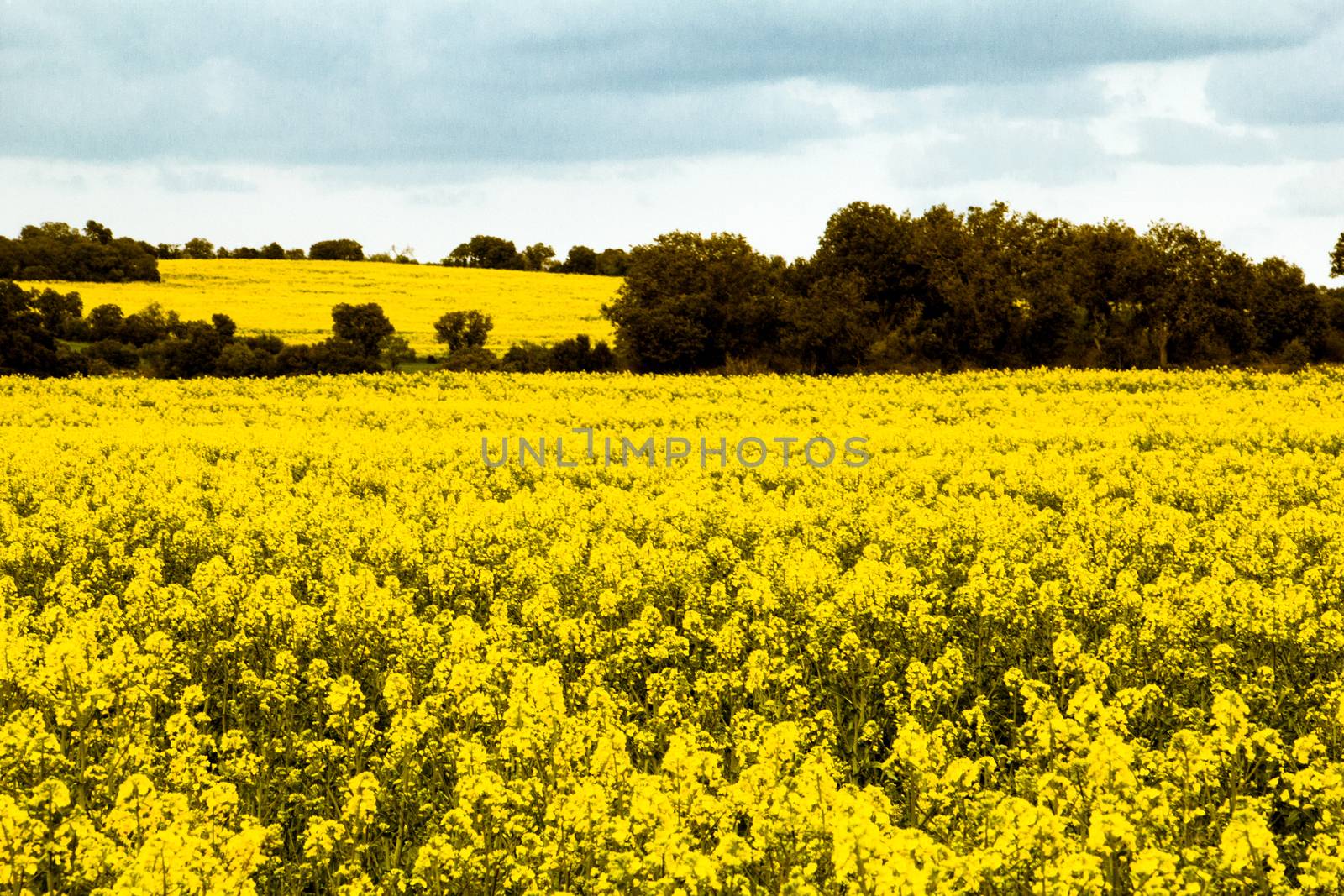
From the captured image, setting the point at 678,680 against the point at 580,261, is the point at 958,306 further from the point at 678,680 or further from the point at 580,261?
the point at 580,261

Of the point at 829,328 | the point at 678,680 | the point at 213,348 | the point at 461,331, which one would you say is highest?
the point at 829,328

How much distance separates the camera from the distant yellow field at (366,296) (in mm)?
63500

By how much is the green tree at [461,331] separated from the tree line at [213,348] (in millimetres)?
46

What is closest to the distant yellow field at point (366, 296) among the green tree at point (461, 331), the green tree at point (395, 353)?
the green tree at point (461, 331)

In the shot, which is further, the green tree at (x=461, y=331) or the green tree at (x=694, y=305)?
the green tree at (x=461, y=331)

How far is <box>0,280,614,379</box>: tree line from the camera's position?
4650 centimetres

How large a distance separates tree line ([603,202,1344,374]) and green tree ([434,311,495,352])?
272 inches

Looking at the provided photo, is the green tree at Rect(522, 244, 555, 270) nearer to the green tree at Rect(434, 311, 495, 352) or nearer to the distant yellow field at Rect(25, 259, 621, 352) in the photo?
the distant yellow field at Rect(25, 259, 621, 352)

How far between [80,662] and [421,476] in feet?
37.1

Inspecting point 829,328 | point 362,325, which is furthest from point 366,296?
point 829,328

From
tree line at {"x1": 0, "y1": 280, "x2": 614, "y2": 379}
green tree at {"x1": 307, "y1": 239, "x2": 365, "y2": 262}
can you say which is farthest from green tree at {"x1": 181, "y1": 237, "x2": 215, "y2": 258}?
tree line at {"x1": 0, "y1": 280, "x2": 614, "y2": 379}

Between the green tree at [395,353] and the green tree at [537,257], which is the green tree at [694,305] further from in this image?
the green tree at [537,257]

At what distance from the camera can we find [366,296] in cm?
8019

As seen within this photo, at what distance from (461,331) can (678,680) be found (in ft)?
165
